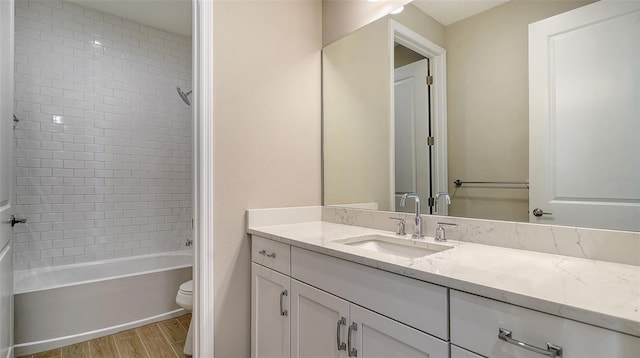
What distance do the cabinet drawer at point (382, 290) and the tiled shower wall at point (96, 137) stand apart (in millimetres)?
2284

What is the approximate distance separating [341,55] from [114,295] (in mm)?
2398

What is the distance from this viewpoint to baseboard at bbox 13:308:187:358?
1932 millimetres

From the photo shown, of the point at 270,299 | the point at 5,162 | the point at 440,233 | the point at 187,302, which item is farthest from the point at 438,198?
the point at 5,162

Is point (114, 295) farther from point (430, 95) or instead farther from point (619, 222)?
point (619, 222)

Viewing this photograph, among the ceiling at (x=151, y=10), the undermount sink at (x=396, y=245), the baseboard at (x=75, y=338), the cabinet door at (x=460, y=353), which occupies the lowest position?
the baseboard at (x=75, y=338)

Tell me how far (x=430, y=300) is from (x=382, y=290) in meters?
0.17

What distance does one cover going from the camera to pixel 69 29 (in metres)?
2.59

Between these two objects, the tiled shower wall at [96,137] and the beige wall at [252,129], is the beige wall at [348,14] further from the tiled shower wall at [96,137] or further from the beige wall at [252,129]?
the tiled shower wall at [96,137]

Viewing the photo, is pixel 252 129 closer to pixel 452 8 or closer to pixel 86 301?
pixel 452 8

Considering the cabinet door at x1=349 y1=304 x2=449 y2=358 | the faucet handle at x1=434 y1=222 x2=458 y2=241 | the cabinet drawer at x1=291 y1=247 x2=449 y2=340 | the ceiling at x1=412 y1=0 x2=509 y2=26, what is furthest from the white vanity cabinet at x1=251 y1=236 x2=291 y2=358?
the ceiling at x1=412 y1=0 x2=509 y2=26

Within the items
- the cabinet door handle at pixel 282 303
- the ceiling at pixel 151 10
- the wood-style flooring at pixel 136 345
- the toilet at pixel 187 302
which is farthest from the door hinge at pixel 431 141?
the ceiling at pixel 151 10

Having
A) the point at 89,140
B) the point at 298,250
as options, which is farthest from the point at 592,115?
the point at 89,140

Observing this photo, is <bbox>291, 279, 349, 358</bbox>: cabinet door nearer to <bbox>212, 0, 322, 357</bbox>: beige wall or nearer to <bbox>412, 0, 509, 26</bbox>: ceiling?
<bbox>212, 0, 322, 357</bbox>: beige wall

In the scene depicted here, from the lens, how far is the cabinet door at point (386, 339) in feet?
2.84
